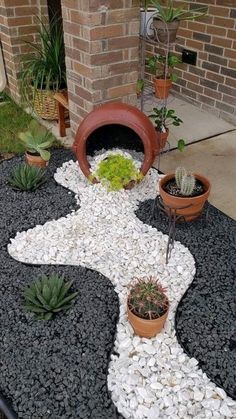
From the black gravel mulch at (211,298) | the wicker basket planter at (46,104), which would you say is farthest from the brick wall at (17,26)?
the black gravel mulch at (211,298)

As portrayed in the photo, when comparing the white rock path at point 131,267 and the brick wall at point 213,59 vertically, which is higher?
the brick wall at point 213,59

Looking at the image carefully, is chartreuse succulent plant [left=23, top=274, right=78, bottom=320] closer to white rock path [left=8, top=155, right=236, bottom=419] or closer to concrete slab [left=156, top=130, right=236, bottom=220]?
white rock path [left=8, top=155, right=236, bottom=419]

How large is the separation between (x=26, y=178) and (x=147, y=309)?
1541mm

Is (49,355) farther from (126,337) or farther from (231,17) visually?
(231,17)

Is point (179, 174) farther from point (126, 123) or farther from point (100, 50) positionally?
point (100, 50)

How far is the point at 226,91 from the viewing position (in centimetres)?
414

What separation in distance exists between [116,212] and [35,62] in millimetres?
1910

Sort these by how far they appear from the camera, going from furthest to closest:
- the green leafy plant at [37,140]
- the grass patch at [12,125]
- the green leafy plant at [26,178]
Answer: the grass patch at [12,125]
the green leafy plant at [37,140]
the green leafy plant at [26,178]

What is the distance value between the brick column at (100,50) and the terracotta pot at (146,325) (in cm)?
186

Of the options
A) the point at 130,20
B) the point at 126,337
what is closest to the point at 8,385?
the point at 126,337

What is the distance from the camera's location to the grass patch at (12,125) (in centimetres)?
370

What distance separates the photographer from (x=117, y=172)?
2.77 metres

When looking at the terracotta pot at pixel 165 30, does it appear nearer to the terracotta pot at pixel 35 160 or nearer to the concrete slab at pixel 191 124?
the concrete slab at pixel 191 124

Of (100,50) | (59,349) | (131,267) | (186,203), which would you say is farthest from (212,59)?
(59,349)
